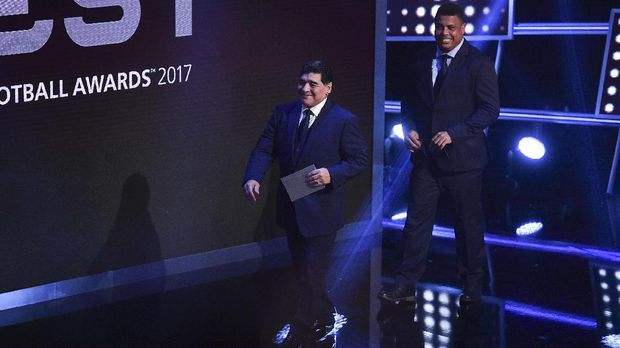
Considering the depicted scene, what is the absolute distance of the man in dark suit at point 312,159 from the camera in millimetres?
5699

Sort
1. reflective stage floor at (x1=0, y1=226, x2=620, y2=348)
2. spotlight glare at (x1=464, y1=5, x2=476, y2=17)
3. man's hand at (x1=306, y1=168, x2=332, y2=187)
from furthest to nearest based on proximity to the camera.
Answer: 1. spotlight glare at (x1=464, y1=5, x2=476, y2=17)
2. reflective stage floor at (x1=0, y1=226, x2=620, y2=348)
3. man's hand at (x1=306, y1=168, x2=332, y2=187)

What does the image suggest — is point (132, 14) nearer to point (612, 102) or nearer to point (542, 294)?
point (542, 294)

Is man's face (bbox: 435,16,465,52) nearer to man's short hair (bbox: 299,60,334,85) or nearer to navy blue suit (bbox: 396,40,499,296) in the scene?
navy blue suit (bbox: 396,40,499,296)

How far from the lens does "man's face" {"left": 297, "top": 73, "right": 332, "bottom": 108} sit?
566 cm

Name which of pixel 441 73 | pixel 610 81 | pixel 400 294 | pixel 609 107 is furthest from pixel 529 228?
pixel 441 73

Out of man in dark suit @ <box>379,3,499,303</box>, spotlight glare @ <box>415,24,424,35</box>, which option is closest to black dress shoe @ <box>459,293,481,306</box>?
man in dark suit @ <box>379,3,499,303</box>

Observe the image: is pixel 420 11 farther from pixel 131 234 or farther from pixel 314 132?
pixel 314 132

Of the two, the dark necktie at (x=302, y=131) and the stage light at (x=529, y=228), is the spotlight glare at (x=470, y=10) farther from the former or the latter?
the dark necktie at (x=302, y=131)

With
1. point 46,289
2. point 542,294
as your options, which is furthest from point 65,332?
point 542,294

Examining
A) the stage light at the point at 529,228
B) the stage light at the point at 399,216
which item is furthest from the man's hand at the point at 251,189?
the stage light at the point at 399,216

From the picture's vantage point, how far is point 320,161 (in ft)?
19.0

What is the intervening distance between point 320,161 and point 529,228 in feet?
12.5

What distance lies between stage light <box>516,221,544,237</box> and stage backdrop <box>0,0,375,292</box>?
6.83 feet

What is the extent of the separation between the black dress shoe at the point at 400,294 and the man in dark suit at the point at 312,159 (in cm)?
87
